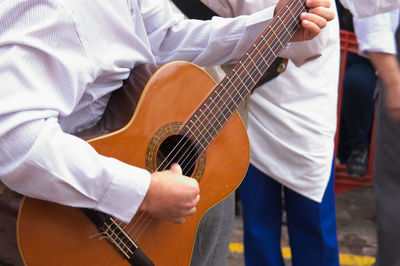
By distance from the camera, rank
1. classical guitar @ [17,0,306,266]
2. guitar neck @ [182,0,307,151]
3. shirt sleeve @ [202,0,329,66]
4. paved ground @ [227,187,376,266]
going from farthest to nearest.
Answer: paved ground @ [227,187,376,266]
shirt sleeve @ [202,0,329,66]
guitar neck @ [182,0,307,151]
classical guitar @ [17,0,306,266]

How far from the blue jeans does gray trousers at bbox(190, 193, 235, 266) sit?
1.59ft

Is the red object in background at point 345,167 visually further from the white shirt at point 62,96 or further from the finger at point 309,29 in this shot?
the white shirt at point 62,96

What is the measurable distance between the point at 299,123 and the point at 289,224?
18.1 inches

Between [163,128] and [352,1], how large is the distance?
1.14 metres

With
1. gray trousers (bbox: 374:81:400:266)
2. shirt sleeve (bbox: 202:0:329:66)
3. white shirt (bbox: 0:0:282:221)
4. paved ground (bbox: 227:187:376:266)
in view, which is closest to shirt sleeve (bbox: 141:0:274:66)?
shirt sleeve (bbox: 202:0:329:66)

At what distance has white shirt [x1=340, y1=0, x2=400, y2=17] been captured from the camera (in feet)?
6.22

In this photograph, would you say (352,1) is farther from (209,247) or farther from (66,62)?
(66,62)

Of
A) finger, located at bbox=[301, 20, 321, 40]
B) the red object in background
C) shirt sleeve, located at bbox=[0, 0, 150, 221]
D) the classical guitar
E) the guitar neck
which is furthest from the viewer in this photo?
the red object in background

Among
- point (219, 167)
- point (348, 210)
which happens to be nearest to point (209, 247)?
point (219, 167)

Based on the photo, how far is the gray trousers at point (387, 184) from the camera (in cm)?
191

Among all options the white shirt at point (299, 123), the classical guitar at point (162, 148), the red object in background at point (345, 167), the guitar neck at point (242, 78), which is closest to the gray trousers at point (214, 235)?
the classical guitar at point (162, 148)

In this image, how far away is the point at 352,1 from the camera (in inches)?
78.9

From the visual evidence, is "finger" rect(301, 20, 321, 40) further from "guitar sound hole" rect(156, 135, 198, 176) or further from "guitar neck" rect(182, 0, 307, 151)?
"guitar sound hole" rect(156, 135, 198, 176)

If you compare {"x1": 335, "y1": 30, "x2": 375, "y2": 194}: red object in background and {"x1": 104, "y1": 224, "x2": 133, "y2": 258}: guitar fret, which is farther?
{"x1": 335, "y1": 30, "x2": 375, "y2": 194}: red object in background
